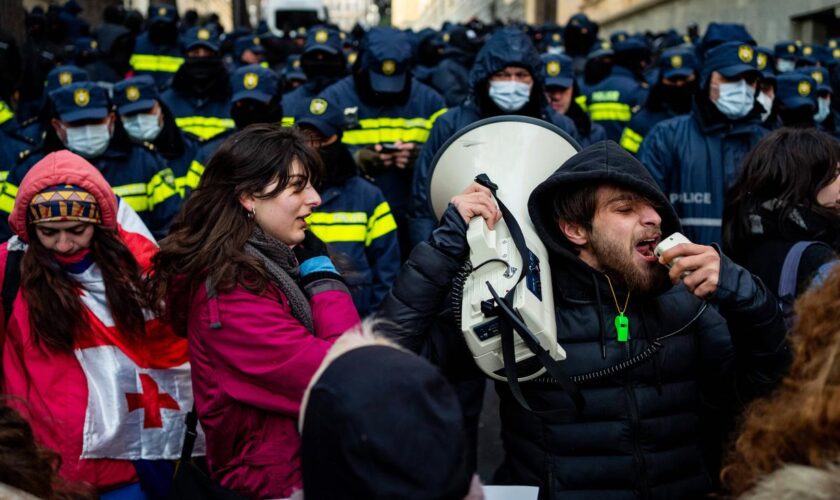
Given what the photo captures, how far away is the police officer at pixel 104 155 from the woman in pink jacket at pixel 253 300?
2.46m

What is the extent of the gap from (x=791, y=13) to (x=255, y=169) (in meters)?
15.3

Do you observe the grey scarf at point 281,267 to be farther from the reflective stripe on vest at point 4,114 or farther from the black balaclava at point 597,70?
the black balaclava at point 597,70

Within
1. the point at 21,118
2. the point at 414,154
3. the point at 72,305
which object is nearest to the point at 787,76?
the point at 414,154

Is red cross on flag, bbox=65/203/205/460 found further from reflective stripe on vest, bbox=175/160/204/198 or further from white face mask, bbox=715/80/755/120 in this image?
white face mask, bbox=715/80/755/120

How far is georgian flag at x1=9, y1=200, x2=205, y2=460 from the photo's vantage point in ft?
10.2

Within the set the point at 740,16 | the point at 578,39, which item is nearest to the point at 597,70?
the point at 578,39

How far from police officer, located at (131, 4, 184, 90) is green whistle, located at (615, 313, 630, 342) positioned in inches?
312

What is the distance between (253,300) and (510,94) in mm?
3061

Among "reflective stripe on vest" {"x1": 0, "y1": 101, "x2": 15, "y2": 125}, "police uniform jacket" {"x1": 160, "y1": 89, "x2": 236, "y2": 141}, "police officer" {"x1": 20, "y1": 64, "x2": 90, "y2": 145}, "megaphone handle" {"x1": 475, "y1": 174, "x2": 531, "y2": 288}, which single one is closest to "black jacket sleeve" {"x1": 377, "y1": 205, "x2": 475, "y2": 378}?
"megaphone handle" {"x1": 475, "y1": 174, "x2": 531, "y2": 288}

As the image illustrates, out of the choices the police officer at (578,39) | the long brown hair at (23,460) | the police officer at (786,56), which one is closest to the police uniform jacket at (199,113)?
the long brown hair at (23,460)

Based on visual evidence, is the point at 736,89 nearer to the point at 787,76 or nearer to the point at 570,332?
the point at 787,76

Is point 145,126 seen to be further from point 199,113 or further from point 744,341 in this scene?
point 744,341

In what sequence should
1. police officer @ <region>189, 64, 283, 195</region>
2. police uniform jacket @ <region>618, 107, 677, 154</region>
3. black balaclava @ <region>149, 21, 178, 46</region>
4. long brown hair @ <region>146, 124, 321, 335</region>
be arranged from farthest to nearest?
black balaclava @ <region>149, 21, 178, 46</region> → police uniform jacket @ <region>618, 107, 677, 154</region> → police officer @ <region>189, 64, 283, 195</region> → long brown hair @ <region>146, 124, 321, 335</region>

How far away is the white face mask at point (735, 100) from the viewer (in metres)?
5.31
